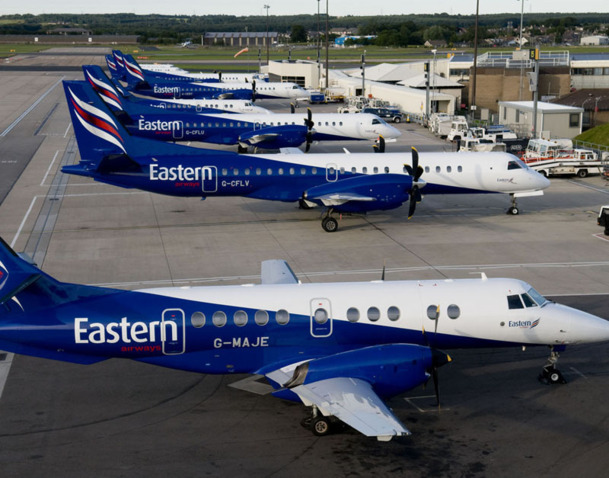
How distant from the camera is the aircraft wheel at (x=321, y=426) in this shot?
18641 mm

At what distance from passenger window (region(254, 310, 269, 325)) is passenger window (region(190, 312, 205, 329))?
137 centimetres

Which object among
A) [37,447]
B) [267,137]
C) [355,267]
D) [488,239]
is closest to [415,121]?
[267,137]

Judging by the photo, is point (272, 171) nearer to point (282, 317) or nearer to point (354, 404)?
point (282, 317)

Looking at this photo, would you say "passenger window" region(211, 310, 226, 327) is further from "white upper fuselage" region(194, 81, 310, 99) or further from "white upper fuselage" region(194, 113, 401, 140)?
"white upper fuselage" region(194, 81, 310, 99)

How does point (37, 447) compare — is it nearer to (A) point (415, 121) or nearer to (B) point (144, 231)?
(B) point (144, 231)

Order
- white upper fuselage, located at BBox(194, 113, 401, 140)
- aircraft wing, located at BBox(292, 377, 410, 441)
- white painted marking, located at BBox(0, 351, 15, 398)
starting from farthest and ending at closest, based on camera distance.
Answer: white upper fuselage, located at BBox(194, 113, 401, 140) → white painted marking, located at BBox(0, 351, 15, 398) → aircraft wing, located at BBox(292, 377, 410, 441)

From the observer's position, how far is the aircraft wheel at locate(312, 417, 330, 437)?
18.6 metres

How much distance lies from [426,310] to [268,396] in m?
4.87

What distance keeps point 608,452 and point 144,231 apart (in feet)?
90.4

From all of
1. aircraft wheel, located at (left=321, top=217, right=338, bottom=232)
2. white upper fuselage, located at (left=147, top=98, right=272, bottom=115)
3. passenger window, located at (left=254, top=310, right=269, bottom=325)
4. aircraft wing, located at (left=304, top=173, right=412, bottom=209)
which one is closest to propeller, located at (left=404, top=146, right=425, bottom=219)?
aircraft wing, located at (left=304, top=173, right=412, bottom=209)

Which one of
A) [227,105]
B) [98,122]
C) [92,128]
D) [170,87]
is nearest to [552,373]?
[98,122]

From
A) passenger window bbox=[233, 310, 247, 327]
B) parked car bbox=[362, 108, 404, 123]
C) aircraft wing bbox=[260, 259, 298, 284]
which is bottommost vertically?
parked car bbox=[362, 108, 404, 123]

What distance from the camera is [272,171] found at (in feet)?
134

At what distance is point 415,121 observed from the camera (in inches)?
3442
